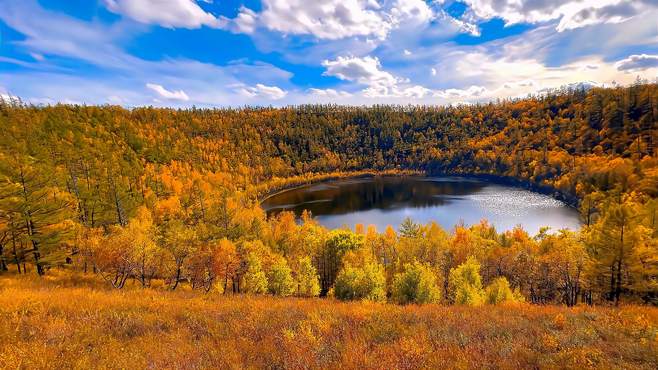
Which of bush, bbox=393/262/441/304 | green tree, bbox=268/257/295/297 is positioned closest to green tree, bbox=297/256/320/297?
green tree, bbox=268/257/295/297

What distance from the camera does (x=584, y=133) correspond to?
18962cm

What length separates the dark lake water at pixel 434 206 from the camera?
4414 inches

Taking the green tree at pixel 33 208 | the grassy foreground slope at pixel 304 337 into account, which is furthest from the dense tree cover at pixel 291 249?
the grassy foreground slope at pixel 304 337

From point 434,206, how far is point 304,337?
14269 centimetres

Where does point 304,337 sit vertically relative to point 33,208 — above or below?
below

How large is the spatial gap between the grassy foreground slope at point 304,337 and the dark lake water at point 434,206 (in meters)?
86.7

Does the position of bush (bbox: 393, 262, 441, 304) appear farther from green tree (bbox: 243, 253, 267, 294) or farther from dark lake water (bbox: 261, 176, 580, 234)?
dark lake water (bbox: 261, 176, 580, 234)

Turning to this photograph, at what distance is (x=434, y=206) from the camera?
143500 millimetres

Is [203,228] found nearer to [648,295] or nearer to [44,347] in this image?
[44,347]

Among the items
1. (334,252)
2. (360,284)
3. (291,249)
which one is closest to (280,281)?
(360,284)

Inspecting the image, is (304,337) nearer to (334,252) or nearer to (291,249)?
(334,252)

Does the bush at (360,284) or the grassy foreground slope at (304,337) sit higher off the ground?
the grassy foreground slope at (304,337)

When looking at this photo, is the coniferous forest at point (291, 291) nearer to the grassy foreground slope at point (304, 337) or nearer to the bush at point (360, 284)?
the grassy foreground slope at point (304, 337)

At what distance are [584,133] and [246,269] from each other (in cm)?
22742
